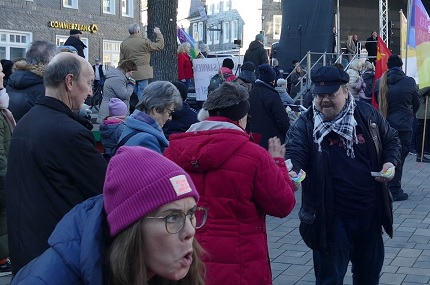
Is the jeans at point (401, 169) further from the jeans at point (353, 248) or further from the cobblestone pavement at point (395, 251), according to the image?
the jeans at point (353, 248)

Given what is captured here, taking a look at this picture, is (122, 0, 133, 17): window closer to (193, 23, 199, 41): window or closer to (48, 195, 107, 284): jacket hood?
(193, 23, 199, 41): window

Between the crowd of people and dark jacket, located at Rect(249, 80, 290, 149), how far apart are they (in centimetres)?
366

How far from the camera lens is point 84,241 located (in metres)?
1.90

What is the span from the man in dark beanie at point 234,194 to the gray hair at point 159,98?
114 centimetres

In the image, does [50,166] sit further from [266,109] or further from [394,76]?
[394,76]

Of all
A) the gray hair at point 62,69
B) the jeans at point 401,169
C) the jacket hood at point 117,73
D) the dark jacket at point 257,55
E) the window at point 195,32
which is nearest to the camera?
the gray hair at point 62,69

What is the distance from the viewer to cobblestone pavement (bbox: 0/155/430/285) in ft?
20.7

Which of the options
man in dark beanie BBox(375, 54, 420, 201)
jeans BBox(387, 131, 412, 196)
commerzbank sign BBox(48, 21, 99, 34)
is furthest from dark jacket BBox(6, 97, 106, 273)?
commerzbank sign BBox(48, 21, 99, 34)

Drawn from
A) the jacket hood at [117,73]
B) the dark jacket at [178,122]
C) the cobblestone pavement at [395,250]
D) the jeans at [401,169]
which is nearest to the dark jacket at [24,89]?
the dark jacket at [178,122]

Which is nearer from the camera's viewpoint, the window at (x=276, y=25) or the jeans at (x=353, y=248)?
the jeans at (x=353, y=248)

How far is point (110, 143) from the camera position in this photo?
265 inches

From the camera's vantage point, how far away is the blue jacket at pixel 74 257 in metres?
1.87

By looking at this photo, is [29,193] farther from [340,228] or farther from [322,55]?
[322,55]

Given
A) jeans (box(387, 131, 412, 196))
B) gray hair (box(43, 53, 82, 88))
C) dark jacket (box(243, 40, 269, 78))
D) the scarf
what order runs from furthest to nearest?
dark jacket (box(243, 40, 269, 78))
jeans (box(387, 131, 412, 196))
the scarf
gray hair (box(43, 53, 82, 88))
